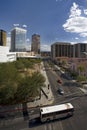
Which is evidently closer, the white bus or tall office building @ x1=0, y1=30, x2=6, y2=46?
the white bus

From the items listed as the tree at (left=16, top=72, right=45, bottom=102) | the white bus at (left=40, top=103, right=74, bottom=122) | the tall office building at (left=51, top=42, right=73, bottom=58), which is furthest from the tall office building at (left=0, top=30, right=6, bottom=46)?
the white bus at (left=40, top=103, right=74, bottom=122)

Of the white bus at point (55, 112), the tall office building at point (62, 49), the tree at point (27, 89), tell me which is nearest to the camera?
the white bus at point (55, 112)

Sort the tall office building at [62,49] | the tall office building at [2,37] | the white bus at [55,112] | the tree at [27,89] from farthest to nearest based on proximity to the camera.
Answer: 1. the tall office building at [62,49]
2. the tall office building at [2,37]
3. the tree at [27,89]
4. the white bus at [55,112]

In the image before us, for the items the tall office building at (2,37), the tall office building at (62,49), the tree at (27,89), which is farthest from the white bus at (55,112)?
the tall office building at (62,49)

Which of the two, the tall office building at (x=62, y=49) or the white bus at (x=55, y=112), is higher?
the tall office building at (x=62, y=49)

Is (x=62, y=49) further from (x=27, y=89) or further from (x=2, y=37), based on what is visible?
(x=27, y=89)

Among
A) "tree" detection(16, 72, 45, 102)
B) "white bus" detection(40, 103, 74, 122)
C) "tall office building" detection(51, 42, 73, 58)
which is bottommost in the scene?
"white bus" detection(40, 103, 74, 122)

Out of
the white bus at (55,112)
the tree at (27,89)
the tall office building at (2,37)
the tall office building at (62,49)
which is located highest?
the tall office building at (2,37)

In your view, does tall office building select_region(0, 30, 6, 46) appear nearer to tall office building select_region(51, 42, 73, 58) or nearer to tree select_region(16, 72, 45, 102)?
tall office building select_region(51, 42, 73, 58)

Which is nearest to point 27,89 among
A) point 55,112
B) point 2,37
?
point 55,112

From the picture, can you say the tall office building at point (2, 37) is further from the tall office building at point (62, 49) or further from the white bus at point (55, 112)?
the white bus at point (55, 112)

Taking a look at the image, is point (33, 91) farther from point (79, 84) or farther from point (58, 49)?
point (58, 49)

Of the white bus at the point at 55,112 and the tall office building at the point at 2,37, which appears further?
the tall office building at the point at 2,37

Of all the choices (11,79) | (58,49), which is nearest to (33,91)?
(11,79)
